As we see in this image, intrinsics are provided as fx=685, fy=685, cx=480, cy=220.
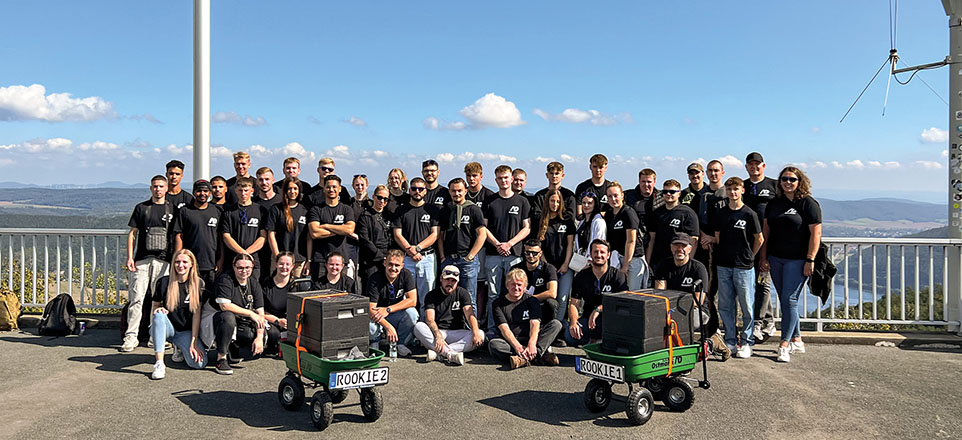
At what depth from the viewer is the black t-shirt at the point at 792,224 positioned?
734 cm

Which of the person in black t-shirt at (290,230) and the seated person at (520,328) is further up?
the person in black t-shirt at (290,230)

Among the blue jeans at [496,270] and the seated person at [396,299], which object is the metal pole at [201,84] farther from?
the blue jeans at [496,270]

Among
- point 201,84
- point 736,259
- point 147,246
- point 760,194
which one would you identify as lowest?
point 736,259

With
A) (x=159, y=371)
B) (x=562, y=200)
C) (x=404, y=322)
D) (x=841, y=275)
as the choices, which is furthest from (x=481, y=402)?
(x=841, y=275)

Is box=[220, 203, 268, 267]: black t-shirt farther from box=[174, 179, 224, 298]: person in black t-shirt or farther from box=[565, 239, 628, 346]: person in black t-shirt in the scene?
box=[565, 239, 628, 346]: person in black t-shirt

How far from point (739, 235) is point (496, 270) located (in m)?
2.70

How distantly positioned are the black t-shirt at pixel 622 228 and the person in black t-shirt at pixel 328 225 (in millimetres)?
2932

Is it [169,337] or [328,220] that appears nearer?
[169,337]

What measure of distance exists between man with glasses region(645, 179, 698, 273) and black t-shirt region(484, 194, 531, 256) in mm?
1507

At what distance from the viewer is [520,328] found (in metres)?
7.25

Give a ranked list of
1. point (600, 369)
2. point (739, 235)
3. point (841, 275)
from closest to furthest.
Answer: point (600, 369), point (739, 235), point (841, 275)

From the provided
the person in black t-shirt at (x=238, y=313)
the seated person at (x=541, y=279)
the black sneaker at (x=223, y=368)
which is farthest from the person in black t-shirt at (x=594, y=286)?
the black sneaker at (x=223, y=368)

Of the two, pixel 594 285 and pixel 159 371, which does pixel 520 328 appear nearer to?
pixel 594 285

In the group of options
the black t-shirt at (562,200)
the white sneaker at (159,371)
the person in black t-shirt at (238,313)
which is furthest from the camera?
the black t-shirt at (562,200)
